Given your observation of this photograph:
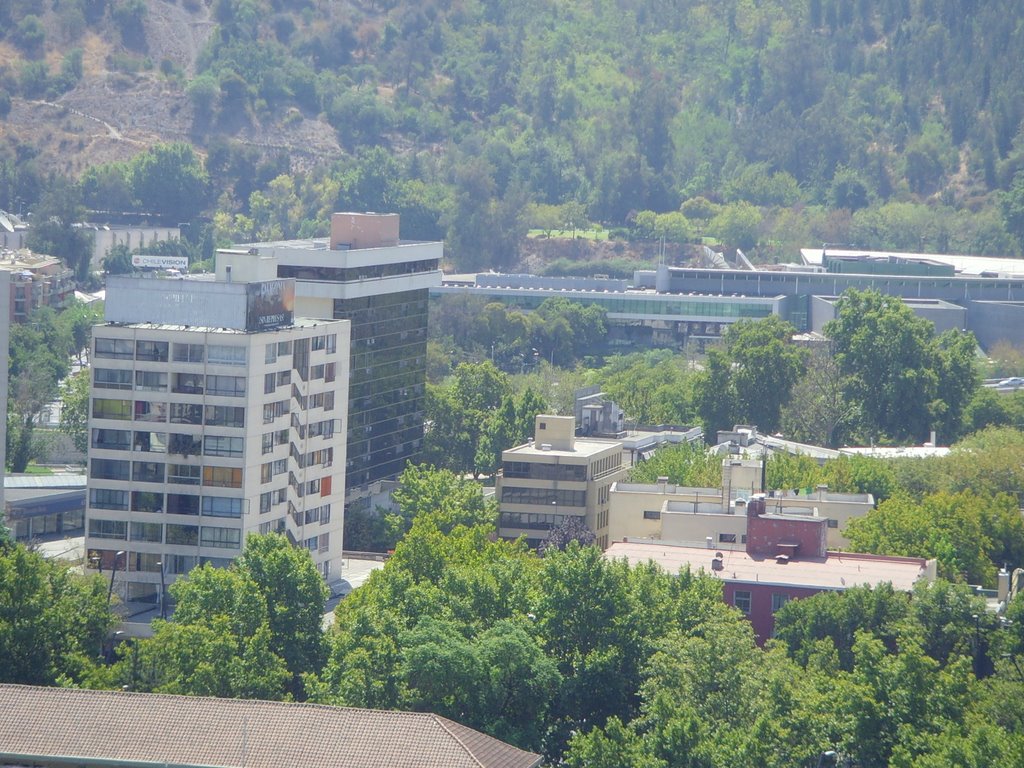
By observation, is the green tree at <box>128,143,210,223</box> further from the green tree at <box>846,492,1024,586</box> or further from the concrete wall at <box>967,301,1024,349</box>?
the green tree at <box>846,492,1024,586</box>

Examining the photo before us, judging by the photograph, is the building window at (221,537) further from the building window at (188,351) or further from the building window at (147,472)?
the building window at (188,351)

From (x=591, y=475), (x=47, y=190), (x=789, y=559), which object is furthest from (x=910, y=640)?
(x=47, y=190)

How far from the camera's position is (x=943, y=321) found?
487 ft

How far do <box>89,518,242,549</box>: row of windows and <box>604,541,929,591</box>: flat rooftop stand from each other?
11.8m

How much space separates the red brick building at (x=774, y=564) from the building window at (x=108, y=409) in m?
15.9

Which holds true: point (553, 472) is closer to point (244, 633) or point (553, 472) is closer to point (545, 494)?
point (545, 494)

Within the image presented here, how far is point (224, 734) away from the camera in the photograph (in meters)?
45.2

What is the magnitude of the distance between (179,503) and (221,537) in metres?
1.73

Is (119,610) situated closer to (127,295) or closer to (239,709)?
(127,295)

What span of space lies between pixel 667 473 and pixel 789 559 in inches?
795

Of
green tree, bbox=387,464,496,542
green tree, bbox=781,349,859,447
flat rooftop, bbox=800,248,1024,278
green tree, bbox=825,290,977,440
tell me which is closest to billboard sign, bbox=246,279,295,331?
green tree, bbox=387,464,496,542

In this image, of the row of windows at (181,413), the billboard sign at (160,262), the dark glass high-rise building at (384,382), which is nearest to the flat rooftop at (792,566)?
the row of windows at (181,413)

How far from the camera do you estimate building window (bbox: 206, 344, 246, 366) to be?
71750 mm

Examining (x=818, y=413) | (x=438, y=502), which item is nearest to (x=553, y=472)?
(x=438, y=502)
